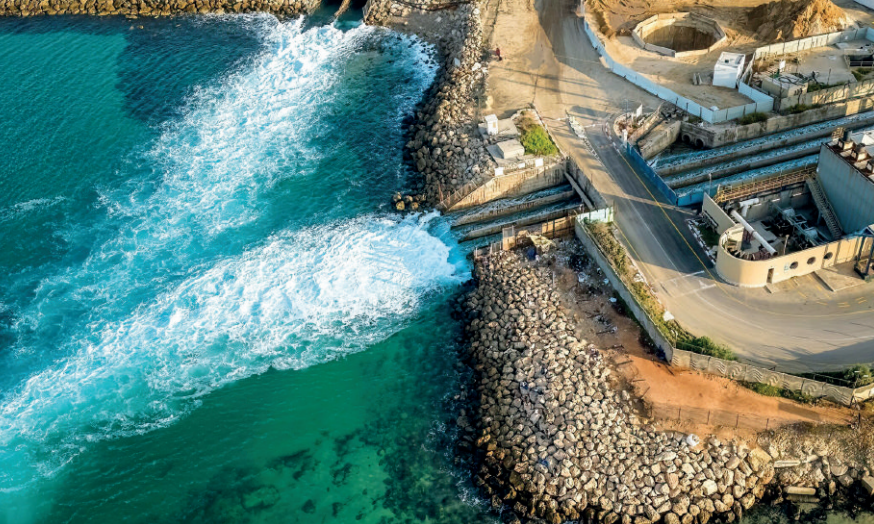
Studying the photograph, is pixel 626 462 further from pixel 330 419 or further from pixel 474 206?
pixel 474 206

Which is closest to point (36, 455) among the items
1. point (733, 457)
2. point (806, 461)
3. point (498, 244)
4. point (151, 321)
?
point (151, 321)

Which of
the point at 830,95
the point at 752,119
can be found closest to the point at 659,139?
the point at 752,119

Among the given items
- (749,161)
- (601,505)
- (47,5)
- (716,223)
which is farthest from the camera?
(47,5)

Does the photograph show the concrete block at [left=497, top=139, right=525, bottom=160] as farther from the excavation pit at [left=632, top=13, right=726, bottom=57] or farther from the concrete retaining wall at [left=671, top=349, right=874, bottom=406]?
the concrete retaining wall at [left=671, top=349, right=874, bottom=406]

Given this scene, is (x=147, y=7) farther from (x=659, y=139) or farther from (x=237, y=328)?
(x=659, y=139)

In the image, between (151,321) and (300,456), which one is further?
(151,321)

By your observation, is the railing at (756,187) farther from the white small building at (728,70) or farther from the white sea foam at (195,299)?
the white sea foam at (195,299)

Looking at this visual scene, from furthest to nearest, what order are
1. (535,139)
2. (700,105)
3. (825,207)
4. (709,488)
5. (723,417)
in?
(700,105) → (535,139) → (825,207) → (723,417) → (709,488)
